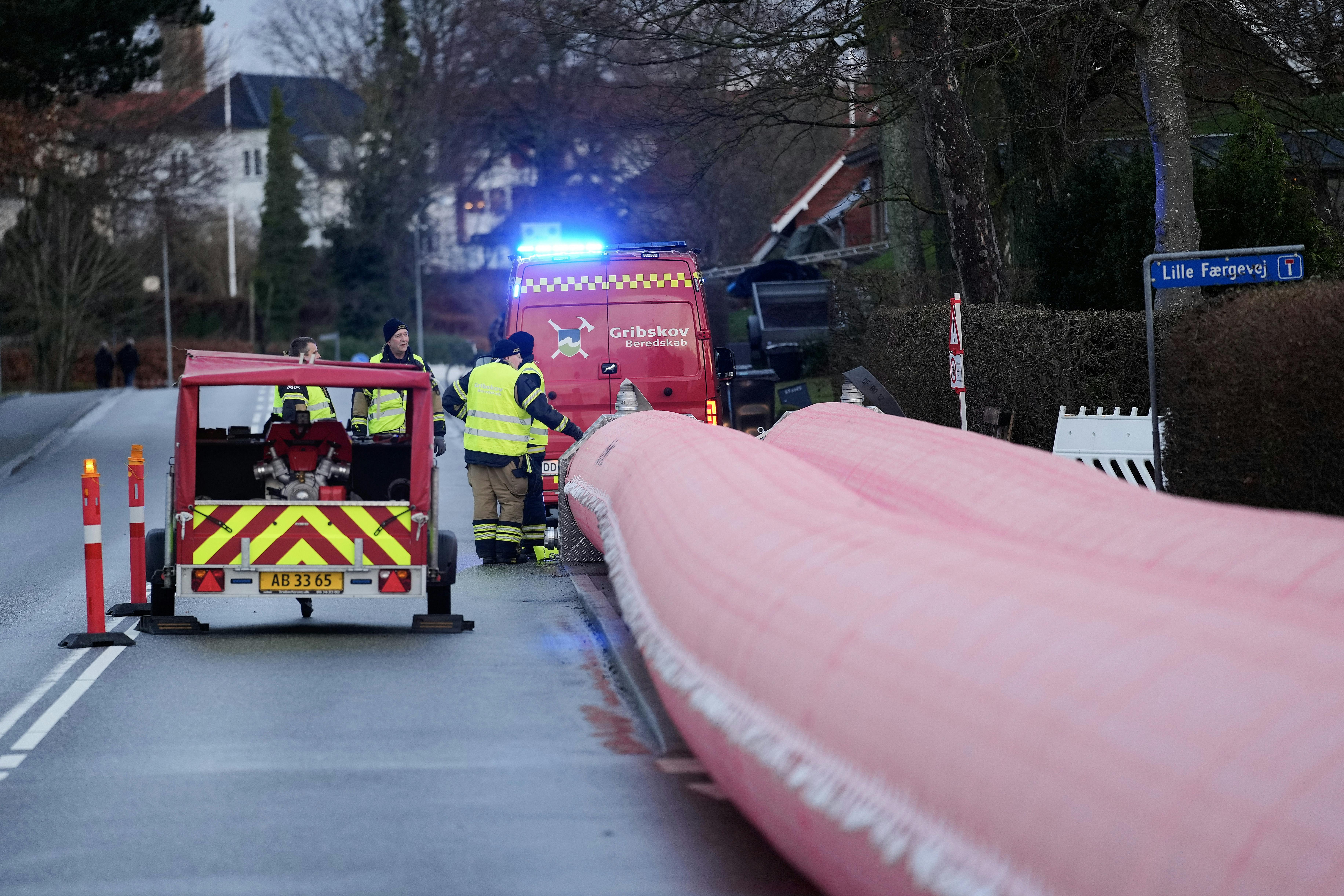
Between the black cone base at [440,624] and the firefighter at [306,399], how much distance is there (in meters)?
2.06

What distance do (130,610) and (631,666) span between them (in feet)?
15.0

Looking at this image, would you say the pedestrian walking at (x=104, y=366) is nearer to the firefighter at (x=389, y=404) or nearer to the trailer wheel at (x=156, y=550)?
the firefighter at (x=389, y=404)

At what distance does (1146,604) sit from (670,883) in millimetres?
2029

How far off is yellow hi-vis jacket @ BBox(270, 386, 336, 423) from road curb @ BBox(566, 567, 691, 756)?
2385 mm

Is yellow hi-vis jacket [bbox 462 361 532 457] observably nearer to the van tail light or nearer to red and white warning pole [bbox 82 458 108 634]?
the van tail light

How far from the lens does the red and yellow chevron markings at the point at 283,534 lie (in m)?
11.1

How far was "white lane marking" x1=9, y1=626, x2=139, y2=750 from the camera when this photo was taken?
8.39m

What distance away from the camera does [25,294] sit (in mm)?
59156

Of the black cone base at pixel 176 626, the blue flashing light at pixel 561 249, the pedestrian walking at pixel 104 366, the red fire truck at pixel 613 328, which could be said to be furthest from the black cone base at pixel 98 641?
the pedestrian walking at pixel 104 366

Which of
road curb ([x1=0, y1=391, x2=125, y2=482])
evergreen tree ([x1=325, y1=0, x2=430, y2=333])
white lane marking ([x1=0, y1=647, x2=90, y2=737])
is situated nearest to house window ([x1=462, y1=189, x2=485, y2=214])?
evergreen tree ([x1=325, y1=0, x2=430, y2=333])

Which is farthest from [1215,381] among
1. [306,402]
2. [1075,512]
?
[306,402]

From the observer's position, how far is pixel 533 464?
14953 mm


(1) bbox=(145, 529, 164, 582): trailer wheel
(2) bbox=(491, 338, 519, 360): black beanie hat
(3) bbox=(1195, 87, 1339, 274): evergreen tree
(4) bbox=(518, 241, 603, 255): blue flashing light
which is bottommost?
(1) bbox=(145, 529, 164, 582): trailer wheel

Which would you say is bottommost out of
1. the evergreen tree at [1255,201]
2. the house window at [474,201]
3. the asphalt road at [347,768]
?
the asphalt road at [347,768]
